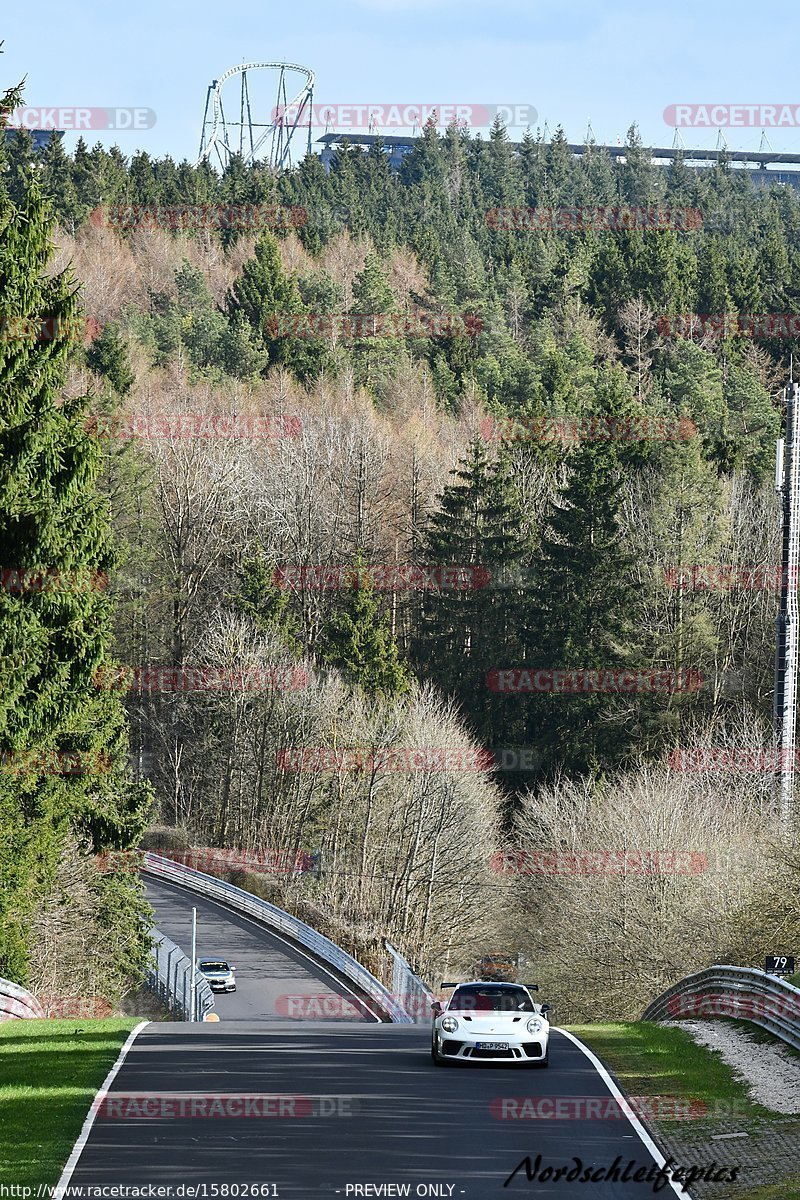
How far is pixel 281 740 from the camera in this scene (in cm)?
6662

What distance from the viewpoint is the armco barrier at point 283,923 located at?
4347 cm

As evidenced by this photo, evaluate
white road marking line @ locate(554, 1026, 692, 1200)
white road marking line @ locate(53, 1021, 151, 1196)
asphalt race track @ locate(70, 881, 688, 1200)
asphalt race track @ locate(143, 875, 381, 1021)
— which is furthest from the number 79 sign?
asphalt race track @ locate(143, 875, 381, 1021)

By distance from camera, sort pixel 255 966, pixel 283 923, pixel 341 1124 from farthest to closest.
Answer: pixel 283 923 → pixel 255 966 → pixel 341 1124

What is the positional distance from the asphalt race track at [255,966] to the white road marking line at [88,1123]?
71.0 ft

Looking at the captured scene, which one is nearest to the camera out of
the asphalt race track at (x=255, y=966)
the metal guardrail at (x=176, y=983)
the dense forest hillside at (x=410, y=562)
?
the dense forest hillside at (x=410, y=562)

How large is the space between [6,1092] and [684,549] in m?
55.2

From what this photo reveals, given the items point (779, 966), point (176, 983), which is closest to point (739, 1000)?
point (779, 966)

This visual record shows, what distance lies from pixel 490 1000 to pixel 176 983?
26632 millimetres

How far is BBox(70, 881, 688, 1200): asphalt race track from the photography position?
13.4 metres

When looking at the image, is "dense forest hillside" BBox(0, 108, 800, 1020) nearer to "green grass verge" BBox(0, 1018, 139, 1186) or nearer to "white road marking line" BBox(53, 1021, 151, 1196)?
"green grass verge" BBox(0, 1018, 139, 1186)

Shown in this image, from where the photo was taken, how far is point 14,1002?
1073 inches

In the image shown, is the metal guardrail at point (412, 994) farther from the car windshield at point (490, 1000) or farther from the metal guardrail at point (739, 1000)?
the car windshield at point (490, 1000)

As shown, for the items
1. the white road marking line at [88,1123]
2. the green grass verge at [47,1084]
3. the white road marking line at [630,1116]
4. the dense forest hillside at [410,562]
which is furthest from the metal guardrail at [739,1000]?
the green grass verge at [47,1084]

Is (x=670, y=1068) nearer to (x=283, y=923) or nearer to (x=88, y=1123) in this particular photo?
(x=88, y=1123)
